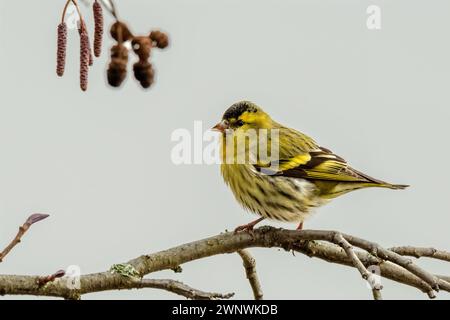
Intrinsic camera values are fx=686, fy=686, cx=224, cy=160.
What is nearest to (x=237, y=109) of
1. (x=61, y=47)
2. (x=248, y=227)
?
(x=248, y=227)

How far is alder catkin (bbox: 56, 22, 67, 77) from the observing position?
4.58 feet

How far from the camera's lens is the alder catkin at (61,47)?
140 cm

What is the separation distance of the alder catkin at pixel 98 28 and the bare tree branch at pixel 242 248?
0.71 metres

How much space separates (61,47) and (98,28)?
0.09 metres

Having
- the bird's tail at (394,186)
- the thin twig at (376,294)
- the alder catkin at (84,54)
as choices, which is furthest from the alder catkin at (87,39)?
the bird's tail at (394,186)

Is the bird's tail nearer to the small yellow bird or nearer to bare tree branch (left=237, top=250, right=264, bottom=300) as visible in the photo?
the small yellow bird

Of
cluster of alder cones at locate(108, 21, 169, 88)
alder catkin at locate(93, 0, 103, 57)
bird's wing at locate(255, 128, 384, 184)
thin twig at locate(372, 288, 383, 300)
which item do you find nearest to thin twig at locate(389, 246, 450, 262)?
thin twig at locate(372, 288, 383, 300)

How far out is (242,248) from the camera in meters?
2.40

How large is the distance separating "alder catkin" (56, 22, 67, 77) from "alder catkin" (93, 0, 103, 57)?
0.22 ft

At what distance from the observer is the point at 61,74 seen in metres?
1.34

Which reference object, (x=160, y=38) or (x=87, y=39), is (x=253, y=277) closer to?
(x=87, y=39)
